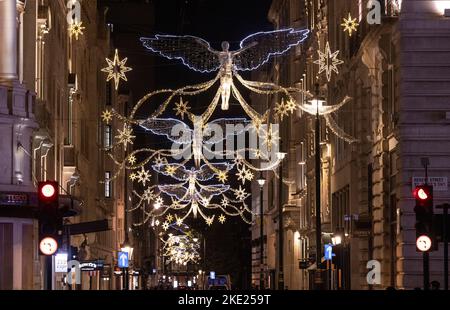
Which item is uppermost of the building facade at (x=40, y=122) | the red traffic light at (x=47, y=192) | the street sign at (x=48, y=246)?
the building facade at (x=40, y=122)

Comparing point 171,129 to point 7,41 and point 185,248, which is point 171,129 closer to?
point 7,41

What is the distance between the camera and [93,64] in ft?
275

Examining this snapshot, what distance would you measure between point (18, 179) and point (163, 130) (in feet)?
40.6

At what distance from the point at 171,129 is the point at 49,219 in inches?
1121

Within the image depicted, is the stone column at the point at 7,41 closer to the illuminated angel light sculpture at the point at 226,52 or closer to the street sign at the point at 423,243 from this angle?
the illuminated angel light sculpture at the point at 226,52

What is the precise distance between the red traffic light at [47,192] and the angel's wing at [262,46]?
16156 millimetres

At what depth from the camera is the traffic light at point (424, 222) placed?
29094 mm

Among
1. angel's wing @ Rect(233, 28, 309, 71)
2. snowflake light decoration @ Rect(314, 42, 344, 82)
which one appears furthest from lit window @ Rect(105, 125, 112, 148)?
angel's wing @ Rect(233, 28, 309, 71)

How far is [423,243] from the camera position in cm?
2909

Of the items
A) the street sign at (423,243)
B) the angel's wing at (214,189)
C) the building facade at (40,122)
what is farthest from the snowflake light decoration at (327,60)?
the angel's wing at (214,189)

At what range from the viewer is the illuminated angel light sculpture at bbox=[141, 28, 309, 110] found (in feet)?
140

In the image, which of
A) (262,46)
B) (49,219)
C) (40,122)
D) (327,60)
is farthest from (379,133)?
(49,219)
